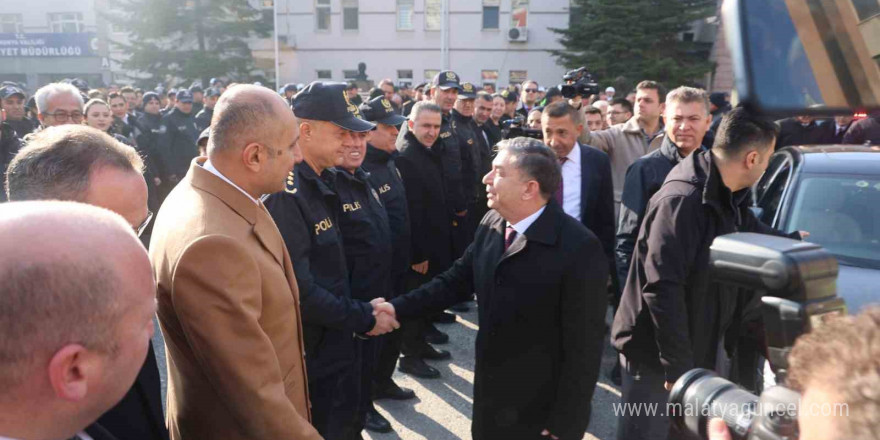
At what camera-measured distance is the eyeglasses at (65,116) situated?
211 inches

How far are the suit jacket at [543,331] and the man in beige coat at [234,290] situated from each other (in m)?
0.85

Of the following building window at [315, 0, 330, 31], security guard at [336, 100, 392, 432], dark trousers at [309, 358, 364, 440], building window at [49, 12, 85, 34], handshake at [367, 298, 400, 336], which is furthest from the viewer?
building window at [49, 12, 85, 34]

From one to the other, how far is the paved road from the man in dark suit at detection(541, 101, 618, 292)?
4.13 ft

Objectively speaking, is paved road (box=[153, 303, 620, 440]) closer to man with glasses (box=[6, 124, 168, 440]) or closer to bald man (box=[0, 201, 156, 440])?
man with glasses (box=[6, 124, 168, 440])

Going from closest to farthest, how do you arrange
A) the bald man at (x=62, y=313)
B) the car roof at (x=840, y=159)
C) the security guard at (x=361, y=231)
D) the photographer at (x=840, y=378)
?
the photographer at (x=840, y=378), the bald man at (x=62, y=313), the security guard at (x=361, y=231), the car roof at (x=840, y=159)

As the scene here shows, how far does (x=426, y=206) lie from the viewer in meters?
5.54

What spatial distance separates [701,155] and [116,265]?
2.71 metres

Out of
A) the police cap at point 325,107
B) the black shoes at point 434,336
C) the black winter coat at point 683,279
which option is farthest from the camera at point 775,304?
the black shoes at point 434,336

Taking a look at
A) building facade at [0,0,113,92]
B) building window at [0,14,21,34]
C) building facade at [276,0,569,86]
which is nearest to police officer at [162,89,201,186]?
building facade at [276,0,569,86]

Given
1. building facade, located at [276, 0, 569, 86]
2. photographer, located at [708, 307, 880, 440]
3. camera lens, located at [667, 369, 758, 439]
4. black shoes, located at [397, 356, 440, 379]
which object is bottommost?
black shoes, located at [397, 356, 440, 379]

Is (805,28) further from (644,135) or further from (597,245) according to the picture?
(644,135)

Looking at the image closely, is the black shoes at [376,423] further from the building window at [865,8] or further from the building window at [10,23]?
the building window at [10,23]

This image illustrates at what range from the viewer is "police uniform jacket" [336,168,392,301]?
357 cm

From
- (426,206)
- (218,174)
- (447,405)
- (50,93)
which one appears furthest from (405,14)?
(218,174)
